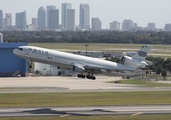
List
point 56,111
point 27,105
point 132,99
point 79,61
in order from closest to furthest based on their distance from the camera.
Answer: point 56,111
point 27,105
point 132,99
point 79,61

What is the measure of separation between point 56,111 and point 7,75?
8443 cm

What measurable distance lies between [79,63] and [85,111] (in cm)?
2288

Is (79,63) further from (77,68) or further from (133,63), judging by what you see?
(133,63)

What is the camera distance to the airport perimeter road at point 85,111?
5572 cm

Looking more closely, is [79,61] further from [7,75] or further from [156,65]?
[156,65]

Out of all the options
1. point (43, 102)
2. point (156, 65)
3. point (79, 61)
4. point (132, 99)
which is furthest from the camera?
point (156, 65)

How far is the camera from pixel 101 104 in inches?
2648

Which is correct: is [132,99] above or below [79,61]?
below

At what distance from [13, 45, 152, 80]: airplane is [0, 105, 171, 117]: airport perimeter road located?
1633 centimetres

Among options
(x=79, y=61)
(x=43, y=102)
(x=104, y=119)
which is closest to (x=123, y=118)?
(x=104, y=119)

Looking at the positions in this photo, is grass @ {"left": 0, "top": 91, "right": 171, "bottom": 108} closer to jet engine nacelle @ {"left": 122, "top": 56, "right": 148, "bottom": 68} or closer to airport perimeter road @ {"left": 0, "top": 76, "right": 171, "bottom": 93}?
jet engine nacelle @ {"left": 122, "top": 56, "right": 148, "bottom": 68}

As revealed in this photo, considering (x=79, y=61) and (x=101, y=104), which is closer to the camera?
(x=101, y=104)

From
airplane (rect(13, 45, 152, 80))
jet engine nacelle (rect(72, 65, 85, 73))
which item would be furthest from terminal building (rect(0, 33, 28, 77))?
jet engine nacelle (rect(72, 65, 85, 73))

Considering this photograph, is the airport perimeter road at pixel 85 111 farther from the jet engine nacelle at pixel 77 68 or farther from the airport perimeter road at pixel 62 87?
the airport perimeter road at pixel 62 87
